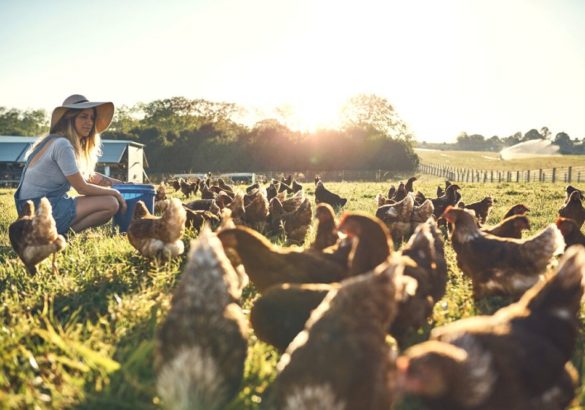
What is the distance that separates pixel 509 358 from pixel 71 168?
5674 mm

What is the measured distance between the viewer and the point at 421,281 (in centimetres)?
342

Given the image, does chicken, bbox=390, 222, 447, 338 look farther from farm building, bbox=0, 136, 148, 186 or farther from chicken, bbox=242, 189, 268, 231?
farm building, bbox=0, 136, 148, 186

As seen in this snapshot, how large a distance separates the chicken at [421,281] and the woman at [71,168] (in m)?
4.58

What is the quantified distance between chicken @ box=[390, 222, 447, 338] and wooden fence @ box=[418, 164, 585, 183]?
1383 inches

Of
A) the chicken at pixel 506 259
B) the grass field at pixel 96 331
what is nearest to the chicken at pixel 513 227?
the grass field at pixel 96 331

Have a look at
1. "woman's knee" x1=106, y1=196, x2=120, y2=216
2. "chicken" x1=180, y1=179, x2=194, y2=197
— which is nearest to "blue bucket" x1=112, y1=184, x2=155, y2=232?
"woman's knee" x1=106, y1=196, x2=120, y2=216

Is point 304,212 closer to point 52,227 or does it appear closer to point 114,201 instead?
point 114,201

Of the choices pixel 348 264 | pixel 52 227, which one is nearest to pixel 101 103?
pixel 52 227

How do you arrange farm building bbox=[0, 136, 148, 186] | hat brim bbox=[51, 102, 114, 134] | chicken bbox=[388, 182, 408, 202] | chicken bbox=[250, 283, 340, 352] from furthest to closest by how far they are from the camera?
farm building bbox=[0, 136, 148, 186], chicken bbox=[388, 182, 408, 202], hat brim bbox=[51, 102, 114, 134], chicken bbox=[250, 283, 340, 352]

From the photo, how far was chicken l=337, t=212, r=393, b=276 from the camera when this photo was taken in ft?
10.8

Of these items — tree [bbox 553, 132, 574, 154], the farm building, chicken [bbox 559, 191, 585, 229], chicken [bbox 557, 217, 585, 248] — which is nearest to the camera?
chicken [bbox 557, 217, 585, 248]

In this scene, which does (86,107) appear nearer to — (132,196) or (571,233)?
(132,196)

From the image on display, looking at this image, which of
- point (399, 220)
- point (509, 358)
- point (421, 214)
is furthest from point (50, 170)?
point (509, 358)

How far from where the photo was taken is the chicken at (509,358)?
78.6 inches
